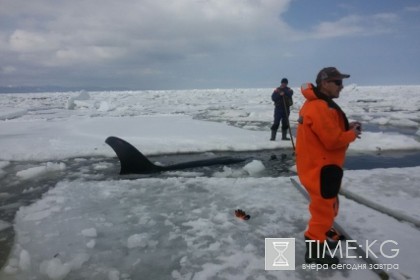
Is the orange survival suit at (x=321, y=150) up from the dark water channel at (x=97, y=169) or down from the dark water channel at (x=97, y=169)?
up

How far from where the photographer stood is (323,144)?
2.73 meters

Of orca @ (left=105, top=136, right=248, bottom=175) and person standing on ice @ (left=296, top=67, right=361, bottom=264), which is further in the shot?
orca @ (left=105, top=136, right=248, bottom=175)

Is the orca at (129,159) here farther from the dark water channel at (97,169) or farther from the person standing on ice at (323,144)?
the person standing on ice at (323,144)

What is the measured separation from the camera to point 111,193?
5.38 metres

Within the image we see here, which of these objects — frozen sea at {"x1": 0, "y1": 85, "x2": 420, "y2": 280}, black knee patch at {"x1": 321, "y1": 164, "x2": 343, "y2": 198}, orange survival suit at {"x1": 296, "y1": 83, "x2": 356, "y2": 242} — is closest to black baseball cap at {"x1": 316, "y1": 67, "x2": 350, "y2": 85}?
orange survival suit at {"x1": 296, "y1": 83, "x2": 356, "y2": 242}

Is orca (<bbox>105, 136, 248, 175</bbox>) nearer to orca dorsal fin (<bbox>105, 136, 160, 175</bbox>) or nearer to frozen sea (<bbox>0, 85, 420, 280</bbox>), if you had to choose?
orca dorsal fin (<bbox>105, 136, 160, 175</bbox>)

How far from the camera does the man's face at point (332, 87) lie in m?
2.80

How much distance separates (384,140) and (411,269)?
846cm

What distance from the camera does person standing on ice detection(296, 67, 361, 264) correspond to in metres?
2.66

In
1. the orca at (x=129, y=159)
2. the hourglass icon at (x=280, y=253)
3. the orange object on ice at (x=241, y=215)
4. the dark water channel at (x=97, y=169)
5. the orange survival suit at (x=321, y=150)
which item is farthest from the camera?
the orca at (x=129, y=159)

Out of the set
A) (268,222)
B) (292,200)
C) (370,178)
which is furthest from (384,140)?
(268,222)

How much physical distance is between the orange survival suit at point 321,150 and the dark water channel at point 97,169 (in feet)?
10.7

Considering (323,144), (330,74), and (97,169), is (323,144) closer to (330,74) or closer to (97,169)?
(330,74)

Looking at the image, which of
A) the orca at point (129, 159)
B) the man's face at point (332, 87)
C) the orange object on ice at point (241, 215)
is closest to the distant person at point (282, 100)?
the orca at point (129, 159)
